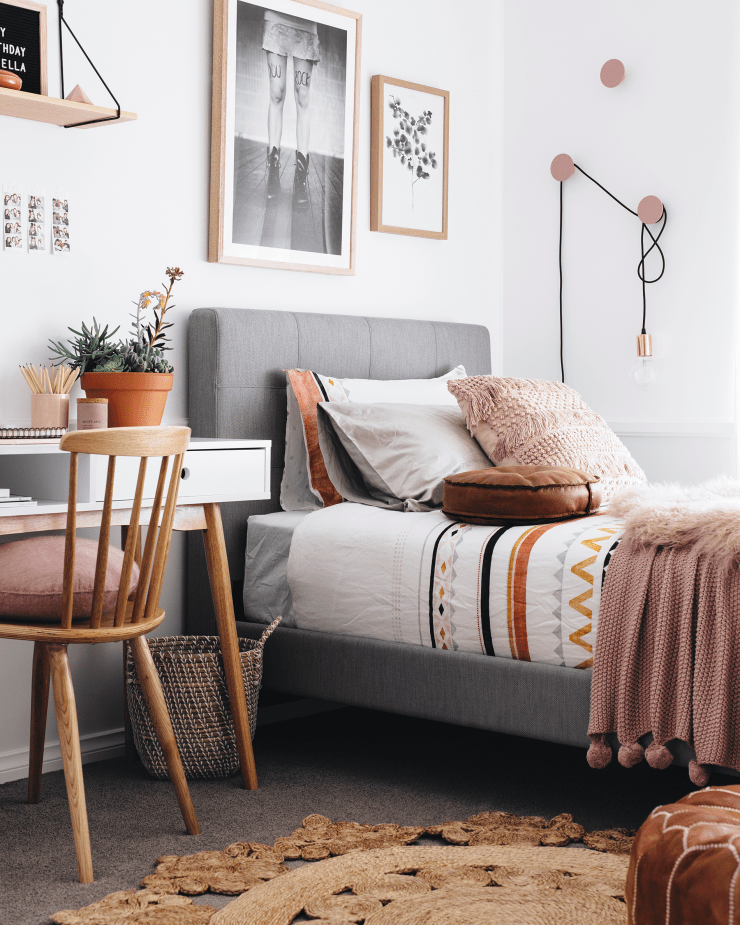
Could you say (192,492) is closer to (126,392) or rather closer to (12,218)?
(126,392)

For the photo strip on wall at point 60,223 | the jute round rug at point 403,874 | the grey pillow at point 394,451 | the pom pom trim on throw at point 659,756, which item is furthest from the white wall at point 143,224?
the pom pom trim on throw at point 659,756

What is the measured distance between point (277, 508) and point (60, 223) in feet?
3.17

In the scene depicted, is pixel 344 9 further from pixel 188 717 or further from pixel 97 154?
pixel 188 717

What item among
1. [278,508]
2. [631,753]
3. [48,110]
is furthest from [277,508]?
[631,753]

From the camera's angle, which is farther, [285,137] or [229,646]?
[285,137]

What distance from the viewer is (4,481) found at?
2.47 m

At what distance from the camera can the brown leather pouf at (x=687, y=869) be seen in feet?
4.20

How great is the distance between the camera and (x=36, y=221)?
8.85 ft

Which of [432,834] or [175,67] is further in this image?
[175,67]

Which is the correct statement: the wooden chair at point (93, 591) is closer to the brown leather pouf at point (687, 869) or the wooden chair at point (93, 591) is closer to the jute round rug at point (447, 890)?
the jute round rug at point (447, 890)

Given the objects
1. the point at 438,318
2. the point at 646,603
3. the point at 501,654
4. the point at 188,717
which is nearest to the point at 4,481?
the point at 188,717

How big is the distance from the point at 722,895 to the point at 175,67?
8.27 ft

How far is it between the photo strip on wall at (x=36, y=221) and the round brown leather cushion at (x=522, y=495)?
118 cm

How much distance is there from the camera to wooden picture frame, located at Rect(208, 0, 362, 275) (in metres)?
3.07
